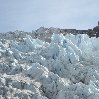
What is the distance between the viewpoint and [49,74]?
4556 centimetres

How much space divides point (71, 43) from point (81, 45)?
1586 millimetres

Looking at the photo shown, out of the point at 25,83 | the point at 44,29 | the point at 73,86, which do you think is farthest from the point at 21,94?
the point at 44,29

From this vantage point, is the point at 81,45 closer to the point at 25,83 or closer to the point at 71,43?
the point at 71,43

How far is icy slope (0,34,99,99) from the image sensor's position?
1699 inches

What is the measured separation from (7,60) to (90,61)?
8581 millimetres

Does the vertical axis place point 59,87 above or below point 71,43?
below

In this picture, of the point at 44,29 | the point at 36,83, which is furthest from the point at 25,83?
the point at 44,29

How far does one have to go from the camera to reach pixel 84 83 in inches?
1811

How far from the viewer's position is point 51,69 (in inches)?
1889

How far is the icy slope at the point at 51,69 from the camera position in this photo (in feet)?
142

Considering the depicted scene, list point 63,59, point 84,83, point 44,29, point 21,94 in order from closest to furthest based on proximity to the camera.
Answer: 1. point 21,94
2. point 84,83
3. point 63,59
4. point 44,29

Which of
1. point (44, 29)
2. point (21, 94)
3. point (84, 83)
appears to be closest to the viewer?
point (21, 94)

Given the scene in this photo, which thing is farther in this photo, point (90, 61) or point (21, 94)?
point (90, 61)

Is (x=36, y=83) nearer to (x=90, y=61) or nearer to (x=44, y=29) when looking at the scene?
(x=90, y=61)
